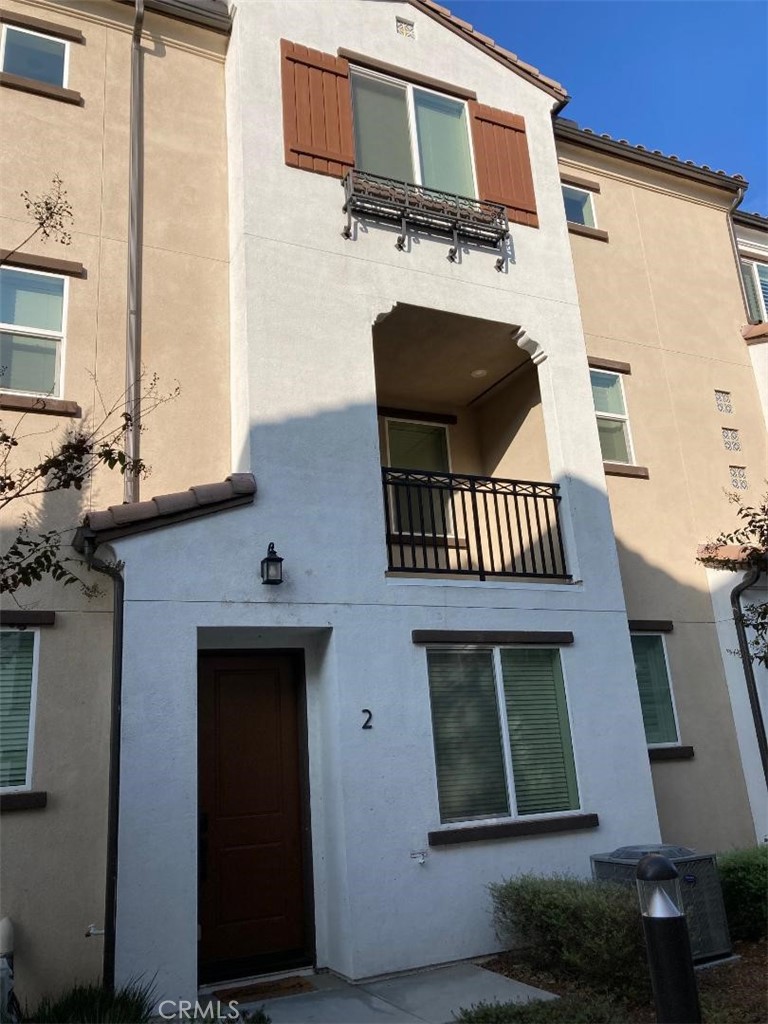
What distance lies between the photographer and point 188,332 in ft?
28.5

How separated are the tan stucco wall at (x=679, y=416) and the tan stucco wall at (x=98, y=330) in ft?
17.2

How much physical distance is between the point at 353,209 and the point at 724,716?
7.54m

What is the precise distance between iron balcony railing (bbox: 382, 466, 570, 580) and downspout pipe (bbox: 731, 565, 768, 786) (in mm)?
2549

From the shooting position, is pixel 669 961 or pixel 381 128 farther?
Answer: pixel 381 128

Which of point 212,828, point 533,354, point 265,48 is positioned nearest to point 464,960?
point 212,828

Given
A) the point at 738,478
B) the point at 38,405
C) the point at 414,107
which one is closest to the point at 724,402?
the point at 738,478

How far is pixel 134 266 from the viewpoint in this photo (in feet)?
27.9

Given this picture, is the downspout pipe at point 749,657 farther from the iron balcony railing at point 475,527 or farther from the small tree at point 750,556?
the iron balcony railing at point 475,527

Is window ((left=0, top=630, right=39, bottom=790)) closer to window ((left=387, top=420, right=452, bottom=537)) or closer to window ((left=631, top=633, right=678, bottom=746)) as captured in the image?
window ((left=387, top=420, right=452, bottom=537))

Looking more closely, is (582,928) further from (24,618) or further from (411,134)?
(411,134)

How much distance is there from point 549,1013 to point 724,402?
9111mm

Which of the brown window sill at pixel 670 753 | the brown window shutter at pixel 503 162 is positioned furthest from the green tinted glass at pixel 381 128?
the brown window sill at pixel 670 753

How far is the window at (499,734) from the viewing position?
786 cm

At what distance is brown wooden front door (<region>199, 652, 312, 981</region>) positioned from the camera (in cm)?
724
